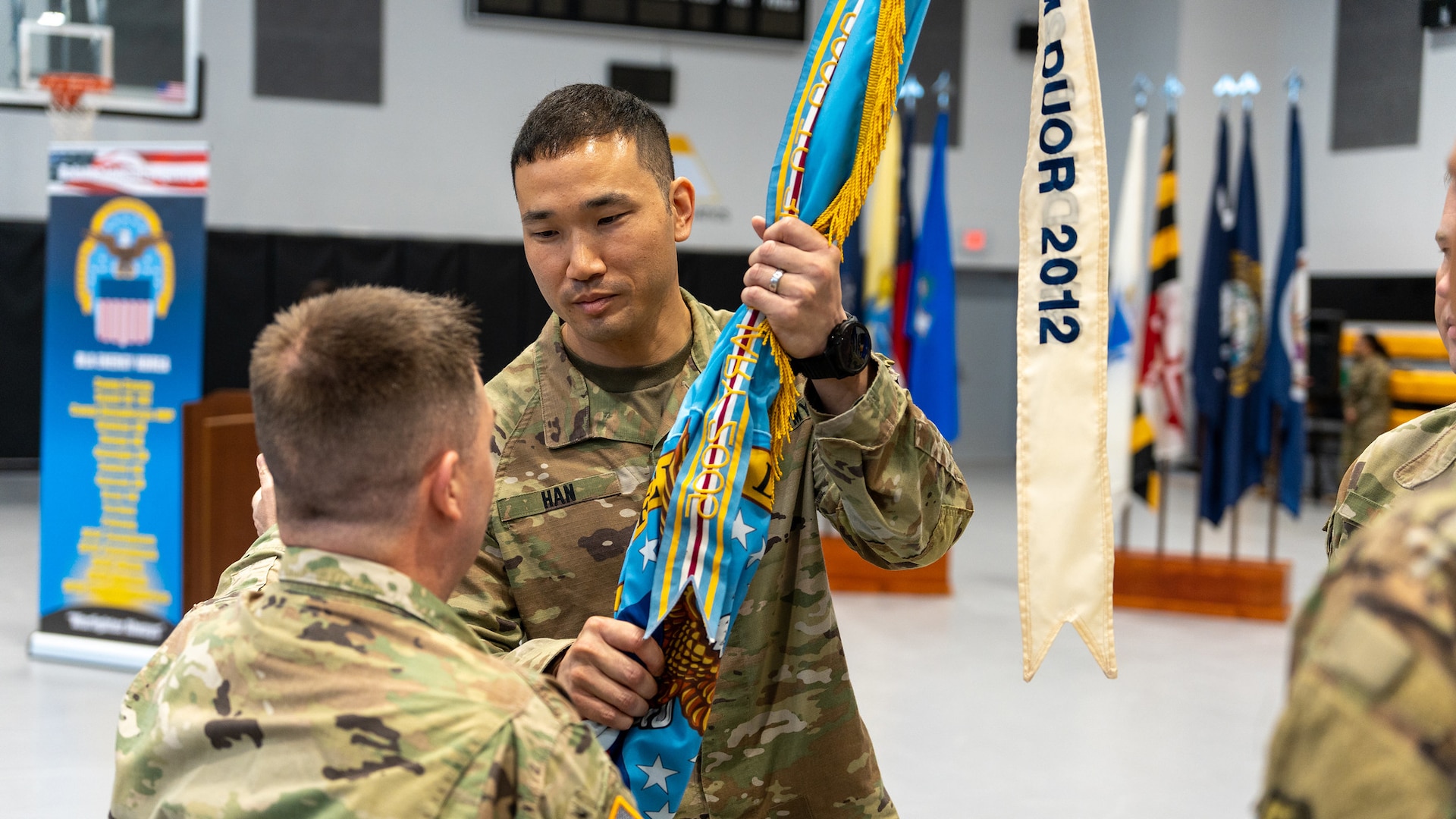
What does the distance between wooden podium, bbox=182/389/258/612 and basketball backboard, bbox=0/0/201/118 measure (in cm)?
333

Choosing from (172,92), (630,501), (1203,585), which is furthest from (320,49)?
(630,501)

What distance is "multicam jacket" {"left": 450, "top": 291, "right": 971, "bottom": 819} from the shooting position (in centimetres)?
146

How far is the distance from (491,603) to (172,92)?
7.86 metres

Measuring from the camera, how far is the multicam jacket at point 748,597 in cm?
146

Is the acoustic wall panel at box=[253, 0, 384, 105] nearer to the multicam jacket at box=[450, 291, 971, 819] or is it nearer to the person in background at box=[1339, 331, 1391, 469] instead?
the person in background at box=[1339, 331, 1391, 469]

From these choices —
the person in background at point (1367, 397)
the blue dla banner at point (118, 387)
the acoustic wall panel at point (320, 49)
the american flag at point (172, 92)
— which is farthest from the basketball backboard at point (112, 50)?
the person in background at point (1367, 397)

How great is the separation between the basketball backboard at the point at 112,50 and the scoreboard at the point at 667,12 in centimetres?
264

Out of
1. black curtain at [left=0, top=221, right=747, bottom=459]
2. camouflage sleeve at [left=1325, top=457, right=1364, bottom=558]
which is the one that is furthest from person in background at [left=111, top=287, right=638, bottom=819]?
black curtain at [left=0, top=221, right=747, bottom=459]

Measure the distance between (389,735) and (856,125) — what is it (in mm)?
815

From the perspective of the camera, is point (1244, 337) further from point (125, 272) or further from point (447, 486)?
point (447, 486)

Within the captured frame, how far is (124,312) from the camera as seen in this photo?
477 centimetres

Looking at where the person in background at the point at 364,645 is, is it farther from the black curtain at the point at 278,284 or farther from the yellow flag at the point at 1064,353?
the black curtain at the point at 278,284

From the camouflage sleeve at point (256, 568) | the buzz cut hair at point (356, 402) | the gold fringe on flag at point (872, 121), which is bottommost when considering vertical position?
the camouflage sleeve at point (256, 568)

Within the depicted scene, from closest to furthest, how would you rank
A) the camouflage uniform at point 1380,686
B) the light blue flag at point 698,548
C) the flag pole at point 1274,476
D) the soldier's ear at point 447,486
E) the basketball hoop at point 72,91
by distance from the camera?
the camouflage uniform at point 1380,686
the soldier's ear at point 447,486
the light blue flag at point 698,548
the flag pole at point 1274,476
the basketball hoop at point 72,91
